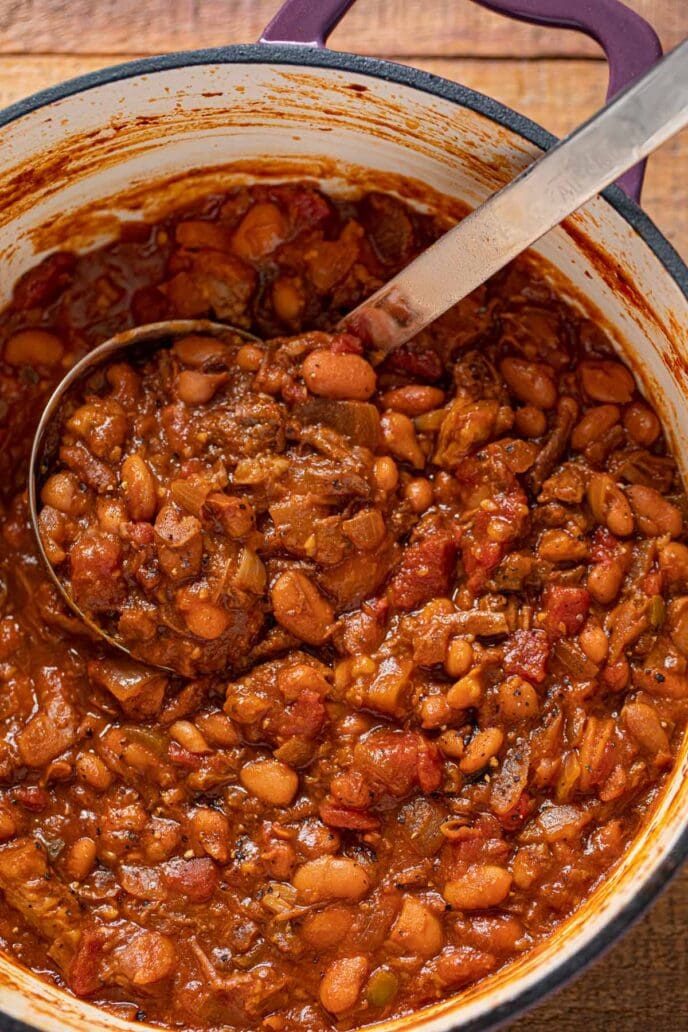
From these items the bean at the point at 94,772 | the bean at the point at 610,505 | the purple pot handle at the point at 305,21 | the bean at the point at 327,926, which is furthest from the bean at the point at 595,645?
the purple pot handle at the point at 305,21

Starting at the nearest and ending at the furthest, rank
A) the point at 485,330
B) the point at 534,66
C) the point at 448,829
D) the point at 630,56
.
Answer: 1. the point at 630,56
2. the point at 448,829
3. the point at 485,330
4. the point at 534,66

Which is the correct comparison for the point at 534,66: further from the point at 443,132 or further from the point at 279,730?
the point at 279,730

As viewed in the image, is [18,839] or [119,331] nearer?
[18,839]

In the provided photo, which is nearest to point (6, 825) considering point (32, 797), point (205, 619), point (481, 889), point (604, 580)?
point (32, 797)

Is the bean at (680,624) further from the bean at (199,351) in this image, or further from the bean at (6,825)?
the bean at (6,825)

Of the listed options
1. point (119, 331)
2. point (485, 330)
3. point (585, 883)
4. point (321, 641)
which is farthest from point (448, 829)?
point (119, 331)

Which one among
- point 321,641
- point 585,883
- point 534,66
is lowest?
point 585,883
